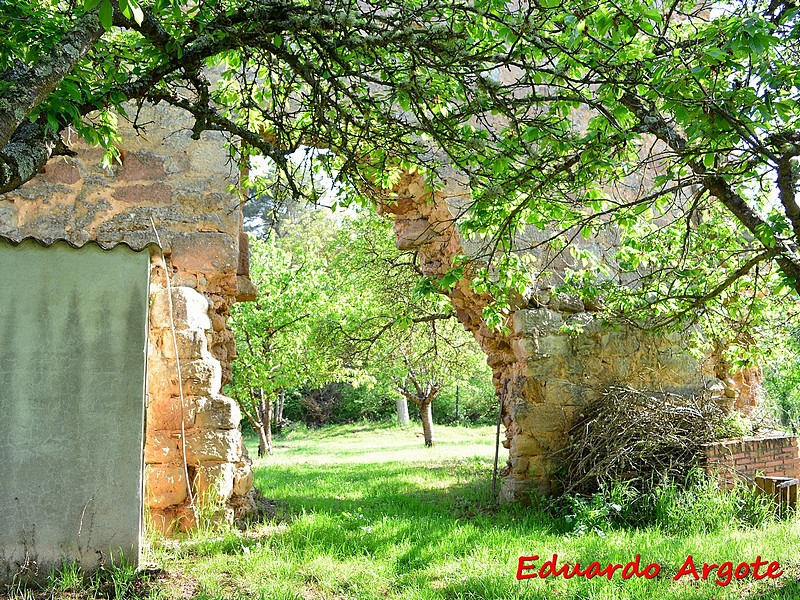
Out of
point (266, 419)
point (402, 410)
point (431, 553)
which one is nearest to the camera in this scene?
point (431, 553)

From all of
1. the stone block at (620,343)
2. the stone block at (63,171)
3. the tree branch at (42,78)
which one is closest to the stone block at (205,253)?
the stone block at (63,171)

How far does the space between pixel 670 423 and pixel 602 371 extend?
85 cm

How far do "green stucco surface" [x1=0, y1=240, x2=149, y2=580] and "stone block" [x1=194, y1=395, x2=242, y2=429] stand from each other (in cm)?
109

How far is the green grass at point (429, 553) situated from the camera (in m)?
3.69

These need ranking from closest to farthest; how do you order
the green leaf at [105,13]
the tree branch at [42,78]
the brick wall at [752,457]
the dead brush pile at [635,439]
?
the green leaf at [105,13] → the tree branch at [42,78] → the dead brush pile at [635,439] → the brick wall at [752,457]

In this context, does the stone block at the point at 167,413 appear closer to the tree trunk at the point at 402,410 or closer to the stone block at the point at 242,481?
the stone block at the point at 242,481

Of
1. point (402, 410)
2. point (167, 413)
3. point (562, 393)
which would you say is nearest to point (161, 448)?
point (167, 413)

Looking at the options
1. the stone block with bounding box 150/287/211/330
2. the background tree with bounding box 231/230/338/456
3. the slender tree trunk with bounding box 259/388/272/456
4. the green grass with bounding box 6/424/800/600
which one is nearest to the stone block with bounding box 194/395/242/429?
the stone block with bounding box 150/287/211/330

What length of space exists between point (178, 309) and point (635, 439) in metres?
4.38

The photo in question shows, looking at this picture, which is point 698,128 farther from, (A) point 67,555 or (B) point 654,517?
(A) point 67,555

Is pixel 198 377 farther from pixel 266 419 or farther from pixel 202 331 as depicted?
pixel 266 419

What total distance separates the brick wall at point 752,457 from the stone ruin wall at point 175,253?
14.5ft

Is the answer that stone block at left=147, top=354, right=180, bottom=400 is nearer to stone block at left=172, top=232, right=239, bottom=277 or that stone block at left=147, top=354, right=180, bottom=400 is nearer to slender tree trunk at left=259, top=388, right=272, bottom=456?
stone block at left=172, top=232, right=239, bottom=277

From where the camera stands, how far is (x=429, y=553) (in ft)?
14.8
